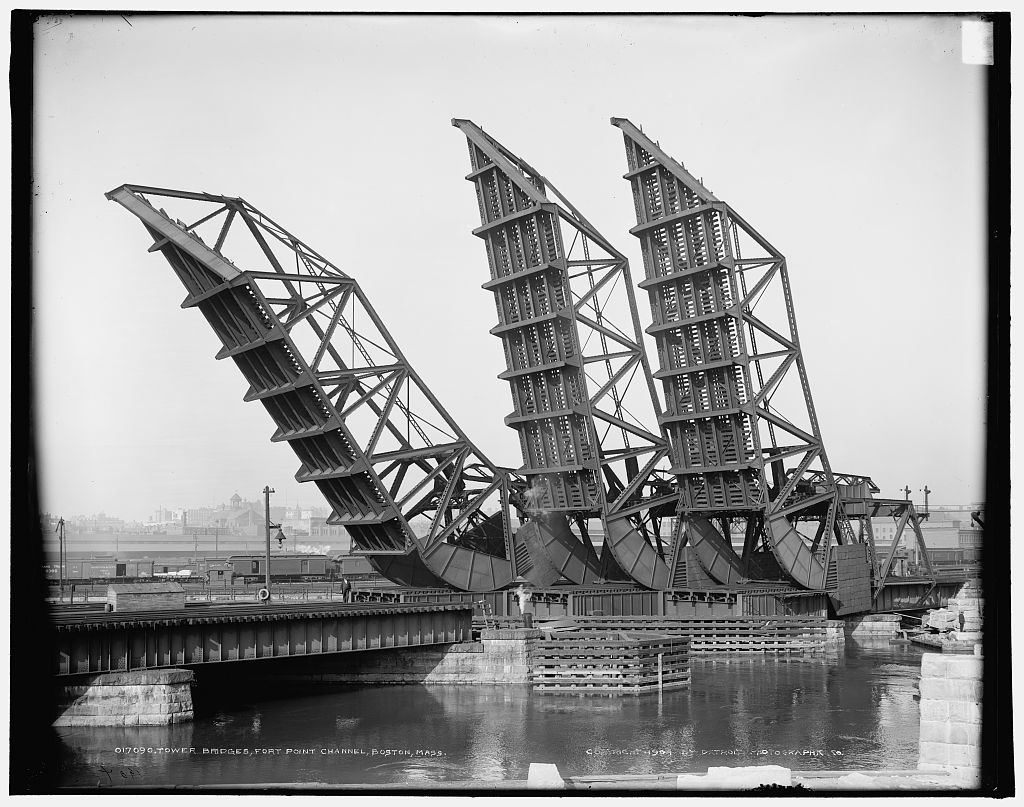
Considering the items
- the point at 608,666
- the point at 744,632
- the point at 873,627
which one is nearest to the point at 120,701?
the point at 608,666

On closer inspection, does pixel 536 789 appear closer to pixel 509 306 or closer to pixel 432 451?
pixel 432 451

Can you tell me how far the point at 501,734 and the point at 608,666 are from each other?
25.4 ft

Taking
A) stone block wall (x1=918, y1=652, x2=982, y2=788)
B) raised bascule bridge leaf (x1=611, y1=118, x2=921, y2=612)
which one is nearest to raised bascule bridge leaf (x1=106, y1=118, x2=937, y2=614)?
raised bascule bridge leaf (x1=611, y1=118, x2=921, y2=612)

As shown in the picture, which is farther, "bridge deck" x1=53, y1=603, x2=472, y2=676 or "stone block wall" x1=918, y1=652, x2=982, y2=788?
"bridge deck" x1=53, y1=603, x2=472, y2=676

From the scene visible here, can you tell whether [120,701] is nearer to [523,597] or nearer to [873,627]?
[523,597]

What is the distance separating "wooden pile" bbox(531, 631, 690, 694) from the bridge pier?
38.5 ft

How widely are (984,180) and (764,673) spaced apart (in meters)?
25.1

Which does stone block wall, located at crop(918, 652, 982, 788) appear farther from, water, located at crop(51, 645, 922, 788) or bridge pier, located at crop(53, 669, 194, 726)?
bridge pier, located at crop(53, 669, 194, 726)

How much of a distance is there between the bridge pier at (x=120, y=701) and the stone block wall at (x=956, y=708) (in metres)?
19.4

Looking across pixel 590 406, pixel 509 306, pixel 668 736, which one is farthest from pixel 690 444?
pixel 668 736

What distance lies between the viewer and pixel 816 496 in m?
56.1

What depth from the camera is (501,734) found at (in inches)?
1321

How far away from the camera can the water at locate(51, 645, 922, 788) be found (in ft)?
92.3

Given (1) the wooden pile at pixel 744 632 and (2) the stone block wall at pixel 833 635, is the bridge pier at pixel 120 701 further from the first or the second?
(2) the stone block wall at pixel 833 635
